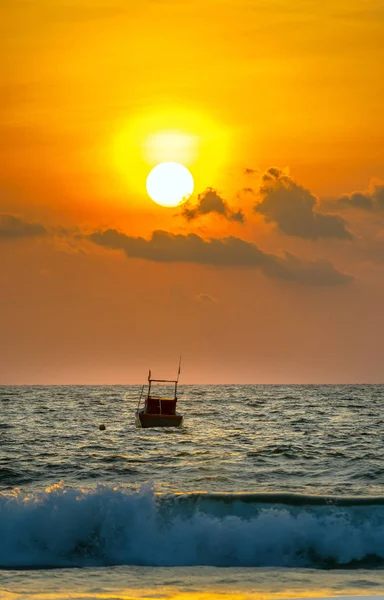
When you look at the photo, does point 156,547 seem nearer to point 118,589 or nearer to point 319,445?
point 118,589

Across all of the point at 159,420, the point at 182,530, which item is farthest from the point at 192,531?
the point at 159,420

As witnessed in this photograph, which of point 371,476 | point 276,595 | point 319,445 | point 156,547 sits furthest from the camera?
point 319,445

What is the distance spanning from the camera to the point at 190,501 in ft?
74.6

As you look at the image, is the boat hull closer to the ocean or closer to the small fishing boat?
the small fishing boat

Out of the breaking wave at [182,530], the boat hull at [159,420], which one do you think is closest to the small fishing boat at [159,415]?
the boat hull at [159,420]

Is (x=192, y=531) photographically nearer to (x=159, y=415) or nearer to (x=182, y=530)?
(x=182, y=530)

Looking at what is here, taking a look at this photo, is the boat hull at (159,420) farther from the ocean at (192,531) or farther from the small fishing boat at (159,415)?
the ocean at (192,531)

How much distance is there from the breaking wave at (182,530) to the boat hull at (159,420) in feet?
125

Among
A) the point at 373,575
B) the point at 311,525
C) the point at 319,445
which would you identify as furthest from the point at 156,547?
the point at 319,445

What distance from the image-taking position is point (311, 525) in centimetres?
2112

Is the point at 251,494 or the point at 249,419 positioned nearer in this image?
the point at 251,494

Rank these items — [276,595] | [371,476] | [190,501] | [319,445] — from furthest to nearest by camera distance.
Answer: [319,445] < [371,476] < [190,501] < [276,595]

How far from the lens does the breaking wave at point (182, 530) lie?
63.2 feet

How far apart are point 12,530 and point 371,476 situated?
17.3 metres
